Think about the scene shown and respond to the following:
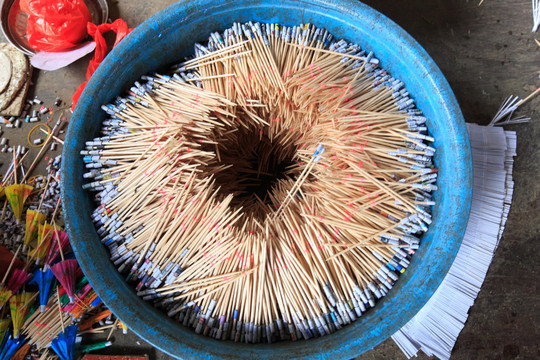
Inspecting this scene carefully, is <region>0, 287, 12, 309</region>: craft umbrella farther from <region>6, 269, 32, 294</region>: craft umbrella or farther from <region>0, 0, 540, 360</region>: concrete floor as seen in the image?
<region>0, 0, 540, 360</region>: concrete floor

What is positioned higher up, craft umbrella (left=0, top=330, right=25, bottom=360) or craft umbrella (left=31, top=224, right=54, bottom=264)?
craft umbrella (left=31, top=224, right=54, bottom=264)

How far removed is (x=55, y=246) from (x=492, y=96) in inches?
77.5

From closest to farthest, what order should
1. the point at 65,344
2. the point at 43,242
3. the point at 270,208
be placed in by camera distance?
the point at 270,208
the point at 65,344
the point at 43,242

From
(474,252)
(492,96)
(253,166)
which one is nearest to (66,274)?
(253,166)

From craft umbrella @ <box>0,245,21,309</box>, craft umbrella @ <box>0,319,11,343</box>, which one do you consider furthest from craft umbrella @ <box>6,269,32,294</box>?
craft umbrella @ <box>0,319,11,343</box>

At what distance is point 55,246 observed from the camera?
5.55ft

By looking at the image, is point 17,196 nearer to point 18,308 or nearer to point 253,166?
point 18,308

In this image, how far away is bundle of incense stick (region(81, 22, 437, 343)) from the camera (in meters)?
1.16

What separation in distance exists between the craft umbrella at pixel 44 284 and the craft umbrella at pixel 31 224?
0.16 metres

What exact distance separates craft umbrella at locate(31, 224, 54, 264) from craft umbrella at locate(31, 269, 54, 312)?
0.24ft

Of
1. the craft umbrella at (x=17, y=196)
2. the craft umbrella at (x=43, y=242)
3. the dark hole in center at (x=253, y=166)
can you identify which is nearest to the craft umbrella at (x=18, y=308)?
the craft umbrella at (x=43, y=242)

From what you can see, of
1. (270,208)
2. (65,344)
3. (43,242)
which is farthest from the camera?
(43,242)

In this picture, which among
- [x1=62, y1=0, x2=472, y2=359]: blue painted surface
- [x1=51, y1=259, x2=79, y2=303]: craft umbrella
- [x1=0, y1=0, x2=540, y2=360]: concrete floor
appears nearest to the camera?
[x1=62, y1=0, x2=472, y2=359]: blue painted surface

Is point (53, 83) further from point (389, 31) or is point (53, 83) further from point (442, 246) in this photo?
point (442, 246)
